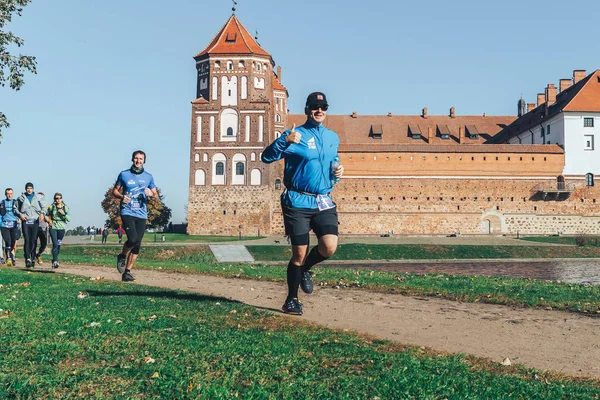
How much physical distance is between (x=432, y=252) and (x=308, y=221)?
115 feet

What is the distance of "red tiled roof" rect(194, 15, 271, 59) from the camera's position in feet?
182

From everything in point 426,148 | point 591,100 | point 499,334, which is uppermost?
point 591,100

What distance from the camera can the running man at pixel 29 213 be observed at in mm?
14852

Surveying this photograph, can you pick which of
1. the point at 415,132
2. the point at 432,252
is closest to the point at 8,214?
the point at 432,252

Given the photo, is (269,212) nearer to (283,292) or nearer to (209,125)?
(209,125)

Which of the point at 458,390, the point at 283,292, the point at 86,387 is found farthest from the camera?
the point at 283,292

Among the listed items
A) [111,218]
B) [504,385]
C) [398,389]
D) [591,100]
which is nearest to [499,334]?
[504,385]

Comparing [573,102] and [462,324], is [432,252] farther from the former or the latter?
[462,324]

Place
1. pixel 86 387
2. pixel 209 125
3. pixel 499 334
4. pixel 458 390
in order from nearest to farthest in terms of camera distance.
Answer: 1. pixel 86 387
2. pixel 458 390
3. pixel 499 334
4. pixel 209 125

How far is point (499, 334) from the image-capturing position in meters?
6.23

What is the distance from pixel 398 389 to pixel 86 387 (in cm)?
187

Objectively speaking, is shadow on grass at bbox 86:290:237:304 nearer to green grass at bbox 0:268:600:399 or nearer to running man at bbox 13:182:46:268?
green grass at bbox 0:268:600:399

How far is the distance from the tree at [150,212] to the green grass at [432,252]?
3452 cm

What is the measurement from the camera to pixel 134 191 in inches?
400
